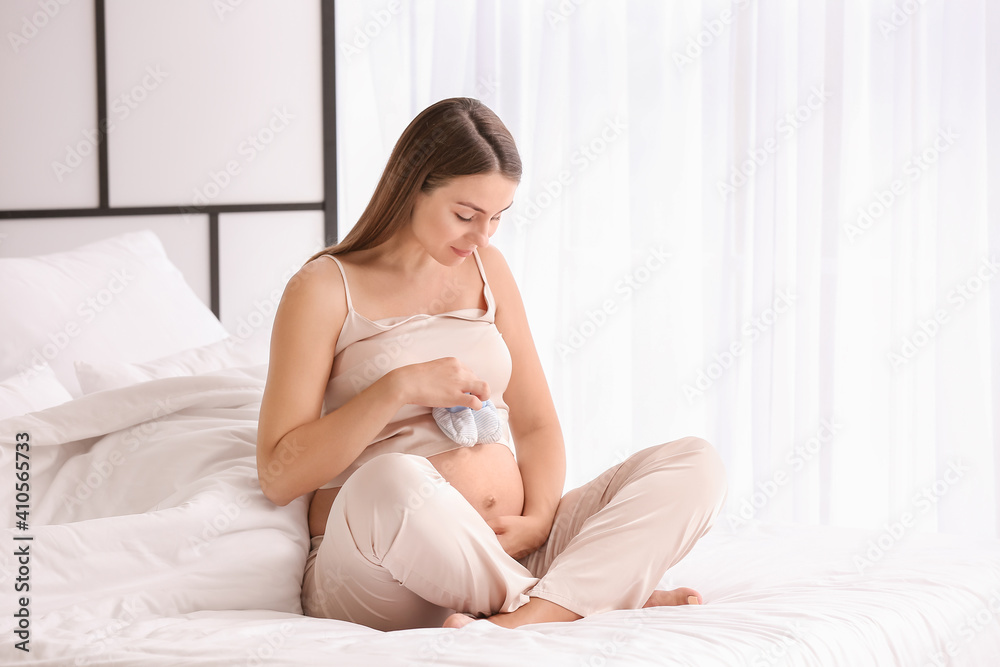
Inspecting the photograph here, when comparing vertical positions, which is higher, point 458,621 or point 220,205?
point 220,205

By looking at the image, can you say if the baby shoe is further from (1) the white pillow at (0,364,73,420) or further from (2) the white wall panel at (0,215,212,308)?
(2) the white wall panel at (0,215,212,308)

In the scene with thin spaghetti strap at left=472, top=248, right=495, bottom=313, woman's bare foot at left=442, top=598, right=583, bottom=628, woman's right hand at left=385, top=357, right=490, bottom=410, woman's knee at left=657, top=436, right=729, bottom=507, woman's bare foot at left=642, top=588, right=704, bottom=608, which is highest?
thin spaghetti strap at left=472, top=248, right=495, bottom=313

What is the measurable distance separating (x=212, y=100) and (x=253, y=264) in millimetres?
473

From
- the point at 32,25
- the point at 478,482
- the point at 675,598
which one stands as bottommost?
the point at 675,598

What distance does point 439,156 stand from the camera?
4.27 ft

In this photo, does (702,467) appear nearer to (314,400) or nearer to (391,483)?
(391,483)

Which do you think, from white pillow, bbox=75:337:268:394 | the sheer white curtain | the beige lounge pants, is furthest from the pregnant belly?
the sheer white curtain

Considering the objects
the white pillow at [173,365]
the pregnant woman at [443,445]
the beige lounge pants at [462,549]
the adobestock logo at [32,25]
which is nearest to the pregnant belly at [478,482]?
the pregnant woman at [443,445]

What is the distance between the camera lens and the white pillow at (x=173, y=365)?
160 centimetres

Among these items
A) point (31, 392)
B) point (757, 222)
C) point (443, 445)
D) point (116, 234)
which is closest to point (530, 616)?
point (443, 445)

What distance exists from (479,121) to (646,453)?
0.53 metres

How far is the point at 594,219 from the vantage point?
8.14 feet

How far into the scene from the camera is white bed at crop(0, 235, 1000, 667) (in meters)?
0.91

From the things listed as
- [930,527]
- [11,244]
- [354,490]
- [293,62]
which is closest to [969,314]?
[930,527]
